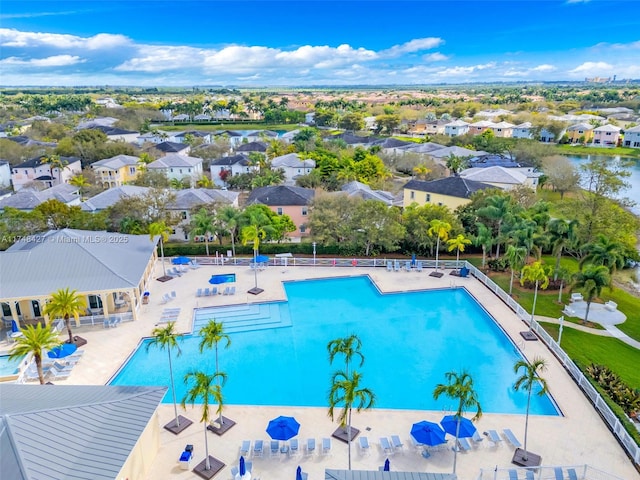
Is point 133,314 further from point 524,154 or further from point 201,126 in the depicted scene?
point 201,126

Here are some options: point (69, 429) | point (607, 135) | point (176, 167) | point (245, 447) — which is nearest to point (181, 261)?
point (245, 447)

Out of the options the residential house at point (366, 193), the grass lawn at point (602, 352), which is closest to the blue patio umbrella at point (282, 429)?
the grass lawn at point (602, 352)

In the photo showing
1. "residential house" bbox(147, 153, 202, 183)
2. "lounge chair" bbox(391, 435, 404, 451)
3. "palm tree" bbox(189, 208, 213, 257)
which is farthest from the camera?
"residential house" bbox(147, 153, 202, 183)

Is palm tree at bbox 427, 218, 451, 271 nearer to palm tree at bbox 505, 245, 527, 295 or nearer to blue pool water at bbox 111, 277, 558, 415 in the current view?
blue pool water at bbox 111, 277, 558, 415

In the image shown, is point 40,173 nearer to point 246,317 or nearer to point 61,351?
point 246,317

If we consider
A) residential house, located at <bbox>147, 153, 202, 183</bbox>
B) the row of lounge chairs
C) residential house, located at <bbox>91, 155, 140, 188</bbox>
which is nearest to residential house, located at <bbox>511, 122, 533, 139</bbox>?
residential house, located at <bbox>147, 153, 202, 183</bbox>

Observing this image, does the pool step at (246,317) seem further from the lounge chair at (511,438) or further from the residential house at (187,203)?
the residential house at (187,203)

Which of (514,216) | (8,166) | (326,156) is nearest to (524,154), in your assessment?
(326,156)
